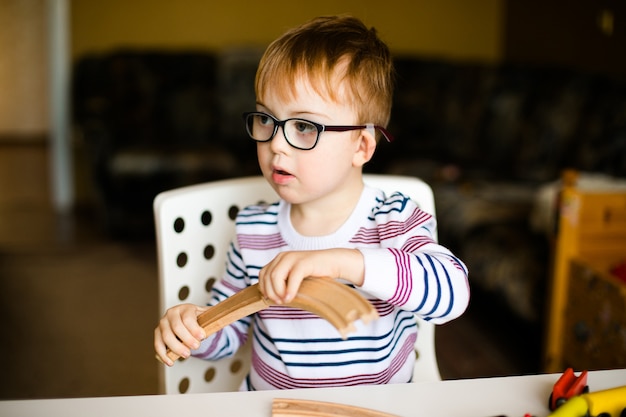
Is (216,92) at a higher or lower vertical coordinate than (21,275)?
higher

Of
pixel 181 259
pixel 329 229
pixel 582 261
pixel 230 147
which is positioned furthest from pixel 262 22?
pixel 329 229

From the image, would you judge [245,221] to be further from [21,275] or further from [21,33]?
[21,33]

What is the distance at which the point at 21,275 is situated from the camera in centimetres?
353

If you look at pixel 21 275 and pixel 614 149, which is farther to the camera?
pixel 21 275

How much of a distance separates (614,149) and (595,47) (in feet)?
3.42

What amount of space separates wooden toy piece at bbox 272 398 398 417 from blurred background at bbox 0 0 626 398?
1.48 meters

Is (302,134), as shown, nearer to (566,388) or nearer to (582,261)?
(566,388)

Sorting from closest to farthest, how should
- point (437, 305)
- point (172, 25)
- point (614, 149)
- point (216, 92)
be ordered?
point (437, 305) < point (614, 149) < point (216, 92) < point (172, 25)

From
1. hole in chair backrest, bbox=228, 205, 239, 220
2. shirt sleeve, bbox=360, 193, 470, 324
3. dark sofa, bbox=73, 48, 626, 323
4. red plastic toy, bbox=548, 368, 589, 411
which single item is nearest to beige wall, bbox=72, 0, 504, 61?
dark sofa, bbox=73, 48, 626, 323

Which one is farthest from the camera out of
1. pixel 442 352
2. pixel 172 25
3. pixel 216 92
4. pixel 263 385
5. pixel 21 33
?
pixel 21 33

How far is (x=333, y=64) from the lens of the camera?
3.21 ft

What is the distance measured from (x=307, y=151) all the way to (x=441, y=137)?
11.6ft

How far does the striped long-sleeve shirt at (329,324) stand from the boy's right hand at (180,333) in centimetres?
21

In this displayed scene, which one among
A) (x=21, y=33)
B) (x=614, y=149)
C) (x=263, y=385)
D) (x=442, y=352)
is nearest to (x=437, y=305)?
(x=263, y=385)
